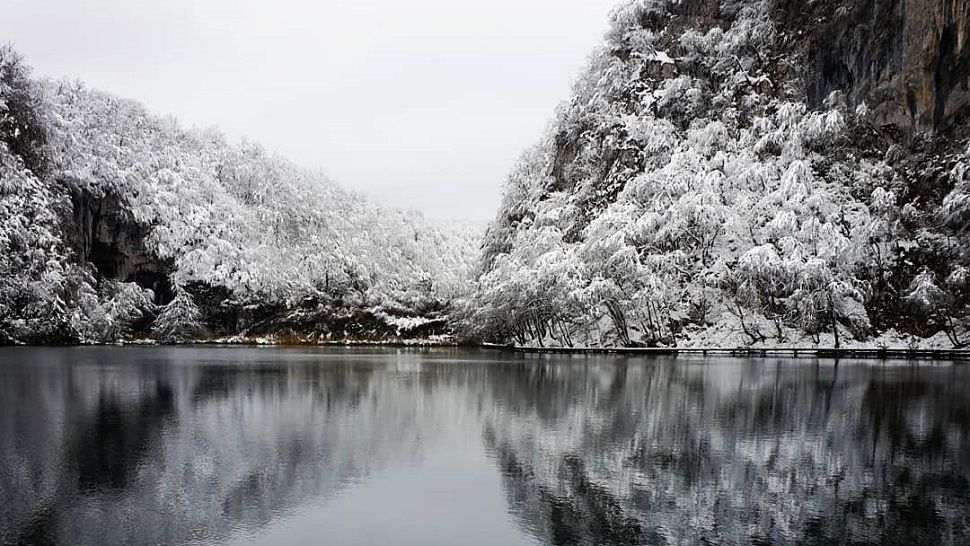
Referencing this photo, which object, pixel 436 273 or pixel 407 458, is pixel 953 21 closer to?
pixel 407 458

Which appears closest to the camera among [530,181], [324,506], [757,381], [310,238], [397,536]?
[397,536]

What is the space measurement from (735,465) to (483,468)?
4360 mm

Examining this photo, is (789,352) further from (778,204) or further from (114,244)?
(114,244)

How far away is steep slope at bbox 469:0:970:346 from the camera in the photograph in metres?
55.1

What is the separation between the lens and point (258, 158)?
141 m

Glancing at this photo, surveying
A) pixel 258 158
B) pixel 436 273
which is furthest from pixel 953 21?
pixel 258 158

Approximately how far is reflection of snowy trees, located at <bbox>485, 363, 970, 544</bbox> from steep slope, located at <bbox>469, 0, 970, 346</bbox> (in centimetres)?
3338

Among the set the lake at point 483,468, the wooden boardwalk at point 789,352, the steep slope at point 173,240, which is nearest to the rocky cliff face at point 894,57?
the wooden boardwalk at point 789,352

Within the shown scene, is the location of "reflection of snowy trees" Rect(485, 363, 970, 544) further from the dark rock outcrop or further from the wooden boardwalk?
the dark rock outcrop

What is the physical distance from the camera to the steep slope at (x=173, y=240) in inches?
3066

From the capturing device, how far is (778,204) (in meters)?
60.5

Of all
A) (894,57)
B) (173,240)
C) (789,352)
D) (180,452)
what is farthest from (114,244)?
(180,452)

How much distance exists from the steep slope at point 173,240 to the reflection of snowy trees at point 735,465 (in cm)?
7290

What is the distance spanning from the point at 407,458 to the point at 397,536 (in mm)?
4568
